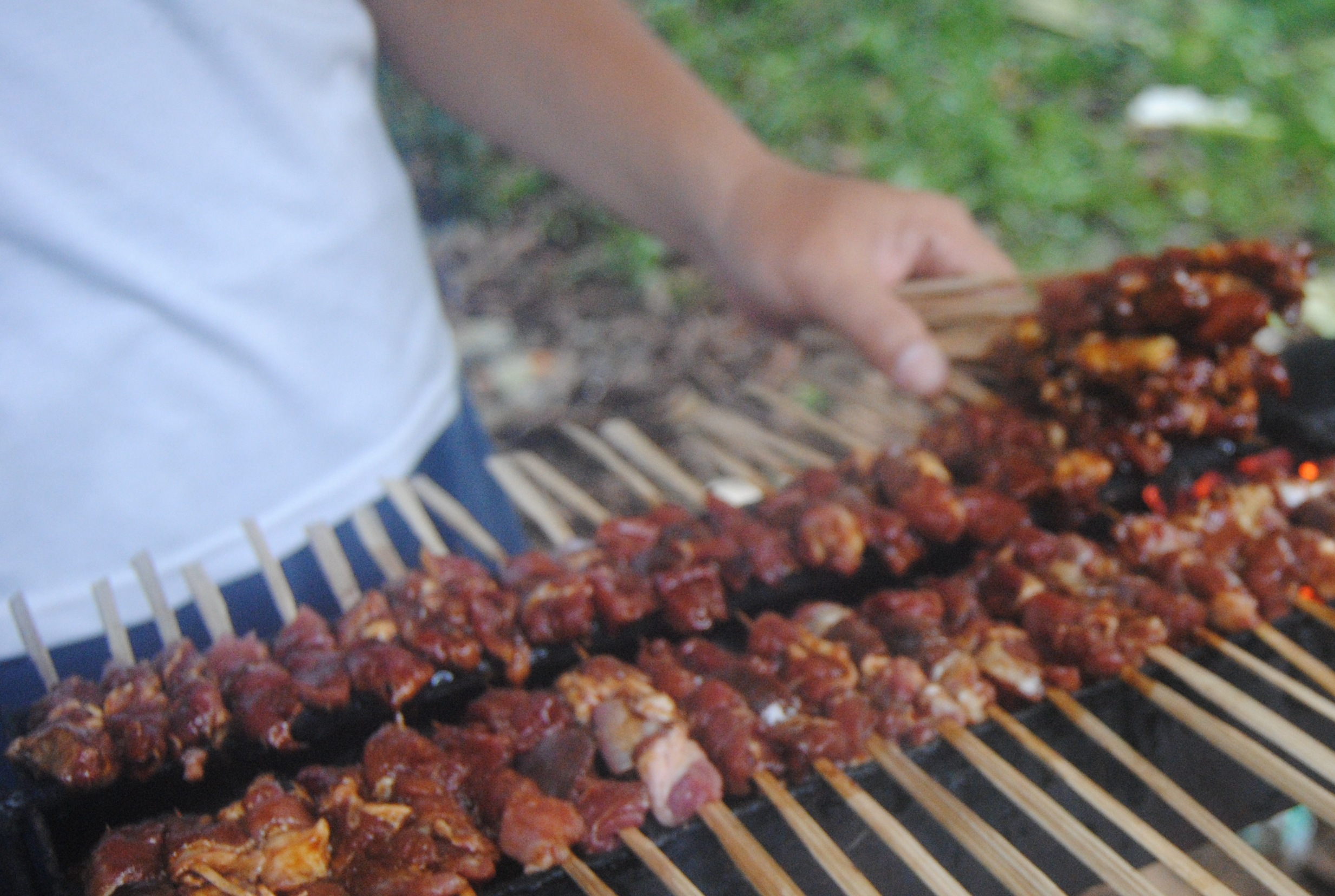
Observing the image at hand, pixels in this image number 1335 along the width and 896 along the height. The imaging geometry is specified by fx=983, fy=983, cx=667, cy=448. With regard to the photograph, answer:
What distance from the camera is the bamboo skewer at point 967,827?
1751 millimetres

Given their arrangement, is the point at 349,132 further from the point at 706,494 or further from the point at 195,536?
the point at 706,494

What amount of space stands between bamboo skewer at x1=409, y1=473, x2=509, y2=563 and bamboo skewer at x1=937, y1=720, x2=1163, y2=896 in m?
1.27

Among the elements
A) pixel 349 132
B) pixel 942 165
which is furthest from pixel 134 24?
pixel 942 165

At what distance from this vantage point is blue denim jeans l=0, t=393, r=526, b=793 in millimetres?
2621

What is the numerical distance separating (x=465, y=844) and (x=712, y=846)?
474mm

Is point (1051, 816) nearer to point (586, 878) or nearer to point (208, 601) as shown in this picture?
point (586, 878)

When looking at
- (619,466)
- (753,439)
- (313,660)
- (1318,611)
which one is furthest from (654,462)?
(1318,611)

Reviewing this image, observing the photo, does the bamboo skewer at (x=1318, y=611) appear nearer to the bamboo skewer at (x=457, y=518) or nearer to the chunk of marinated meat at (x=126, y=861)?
the bamboo skewer at (x=457, y=518)

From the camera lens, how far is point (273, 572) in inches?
98.7

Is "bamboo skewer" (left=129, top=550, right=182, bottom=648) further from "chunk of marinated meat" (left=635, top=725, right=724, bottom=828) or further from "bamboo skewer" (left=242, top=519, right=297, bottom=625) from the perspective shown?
"chunk of marinated meat" (left=635, top=725, right=724, bottom=828)

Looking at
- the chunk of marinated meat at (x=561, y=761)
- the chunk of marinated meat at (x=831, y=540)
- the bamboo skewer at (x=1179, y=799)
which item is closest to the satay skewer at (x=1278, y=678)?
the bamboo skewer at (x=1179, y=799)

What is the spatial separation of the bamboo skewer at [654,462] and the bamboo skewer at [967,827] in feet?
3.44

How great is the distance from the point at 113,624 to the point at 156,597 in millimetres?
109

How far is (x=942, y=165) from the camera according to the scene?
30.1 feet
